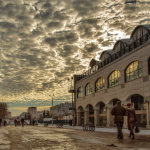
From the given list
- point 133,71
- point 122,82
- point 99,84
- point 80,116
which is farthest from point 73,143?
point 80,116

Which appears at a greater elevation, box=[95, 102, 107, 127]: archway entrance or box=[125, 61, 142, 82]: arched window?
box=[125, 61, 142, 82]: arched window

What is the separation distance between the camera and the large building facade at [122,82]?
30484 mm

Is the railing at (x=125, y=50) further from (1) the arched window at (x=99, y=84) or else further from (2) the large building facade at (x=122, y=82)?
(1) the arched window at (x=99, y=84)

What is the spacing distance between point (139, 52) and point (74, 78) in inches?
1193

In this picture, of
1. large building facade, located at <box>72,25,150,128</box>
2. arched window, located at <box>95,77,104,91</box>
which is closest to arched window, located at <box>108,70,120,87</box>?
large building facade, located at <box>72,25,150,128</box>

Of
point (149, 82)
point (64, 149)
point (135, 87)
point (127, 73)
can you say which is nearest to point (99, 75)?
point (127, 73)

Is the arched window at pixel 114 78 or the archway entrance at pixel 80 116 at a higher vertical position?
the arched window at pixel 114 78

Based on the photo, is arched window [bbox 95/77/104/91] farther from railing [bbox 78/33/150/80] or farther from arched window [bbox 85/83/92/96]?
arched window [bbox 85/83/92/96]

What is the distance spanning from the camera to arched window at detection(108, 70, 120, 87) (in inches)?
1497

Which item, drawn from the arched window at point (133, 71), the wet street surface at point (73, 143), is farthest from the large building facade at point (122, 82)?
the wet street surface at point (73, 143)

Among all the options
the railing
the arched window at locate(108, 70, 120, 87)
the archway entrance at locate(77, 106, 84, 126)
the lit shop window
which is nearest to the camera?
the railing

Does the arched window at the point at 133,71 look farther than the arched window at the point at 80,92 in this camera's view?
No

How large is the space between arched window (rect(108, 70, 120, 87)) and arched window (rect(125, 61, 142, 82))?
9.57 feet

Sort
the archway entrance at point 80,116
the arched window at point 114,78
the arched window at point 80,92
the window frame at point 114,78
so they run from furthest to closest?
the archway entrance at point 80,116
the arched window at point 80,92
the arched window at point 114,78
the window frame at point 114,78
